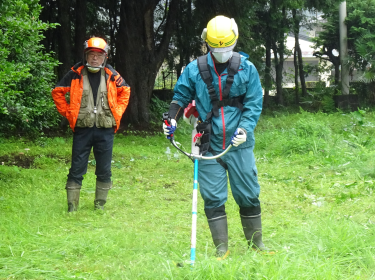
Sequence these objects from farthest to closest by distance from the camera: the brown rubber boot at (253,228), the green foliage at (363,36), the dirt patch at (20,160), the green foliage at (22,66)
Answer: the green foliage at (363,36), the dirt patch at (20,160), the green foliage at (22,66), the brown rubber boot at (253,228)

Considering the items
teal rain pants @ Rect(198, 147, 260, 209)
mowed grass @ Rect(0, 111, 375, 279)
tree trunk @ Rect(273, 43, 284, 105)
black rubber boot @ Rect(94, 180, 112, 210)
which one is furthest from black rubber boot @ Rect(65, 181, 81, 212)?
tree trunk @ Rect(273, 43, 284, 105)

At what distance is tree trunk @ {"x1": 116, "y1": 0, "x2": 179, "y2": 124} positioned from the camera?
15.0 m

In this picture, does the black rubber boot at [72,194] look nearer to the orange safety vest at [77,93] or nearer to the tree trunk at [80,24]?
the orange safety vest at [77,93]

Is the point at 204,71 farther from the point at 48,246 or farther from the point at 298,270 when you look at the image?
the point at 48,246

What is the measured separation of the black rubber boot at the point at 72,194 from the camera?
594 centimetres

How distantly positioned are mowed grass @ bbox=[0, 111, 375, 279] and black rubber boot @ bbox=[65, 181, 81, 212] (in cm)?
15

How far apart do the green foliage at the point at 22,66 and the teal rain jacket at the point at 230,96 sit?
122 inches

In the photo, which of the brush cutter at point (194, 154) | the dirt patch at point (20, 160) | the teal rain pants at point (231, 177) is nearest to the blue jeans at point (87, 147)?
the brush cutter at point (194, 154)

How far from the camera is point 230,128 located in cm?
423

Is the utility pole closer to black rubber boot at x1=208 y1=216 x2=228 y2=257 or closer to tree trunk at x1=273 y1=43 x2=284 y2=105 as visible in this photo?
tree trunk at x1=273 y1=43 x2=284 y2=105

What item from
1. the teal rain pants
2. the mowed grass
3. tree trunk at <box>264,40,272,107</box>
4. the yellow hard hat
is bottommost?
the mowed grass

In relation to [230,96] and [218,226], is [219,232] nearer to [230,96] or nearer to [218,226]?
[218,226]

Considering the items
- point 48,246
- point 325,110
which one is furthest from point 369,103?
point 48,246

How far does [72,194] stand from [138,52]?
9.85 metres
